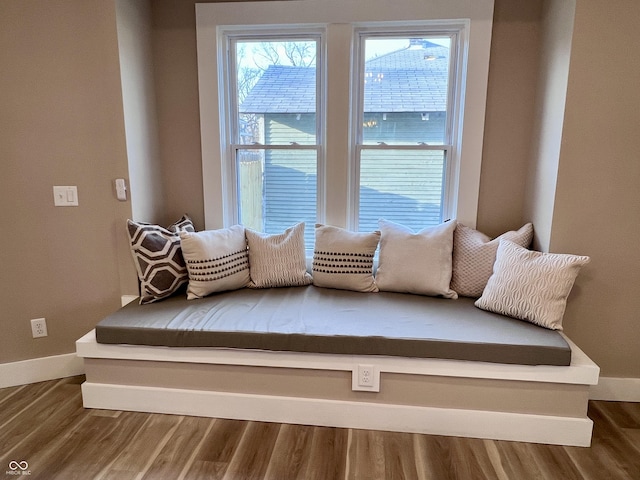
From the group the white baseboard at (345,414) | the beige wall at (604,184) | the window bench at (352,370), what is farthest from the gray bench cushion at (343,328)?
the beige wall at (604,184)

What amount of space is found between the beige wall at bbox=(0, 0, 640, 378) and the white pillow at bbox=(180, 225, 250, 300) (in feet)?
1.40

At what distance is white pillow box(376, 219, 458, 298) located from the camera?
226 centimetres

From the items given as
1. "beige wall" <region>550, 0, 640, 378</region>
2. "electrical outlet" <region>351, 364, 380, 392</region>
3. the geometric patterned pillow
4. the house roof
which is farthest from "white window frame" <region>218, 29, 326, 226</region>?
"beige wall" <region>550, 0, 640, 378</region>

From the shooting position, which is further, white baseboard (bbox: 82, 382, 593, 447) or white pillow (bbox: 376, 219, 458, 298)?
white pillow (bbox: 376, 219, 458, 298)

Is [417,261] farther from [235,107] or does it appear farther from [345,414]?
[235,107]

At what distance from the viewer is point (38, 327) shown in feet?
7.50

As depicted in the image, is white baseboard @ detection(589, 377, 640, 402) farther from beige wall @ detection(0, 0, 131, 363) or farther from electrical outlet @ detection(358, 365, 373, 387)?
beige wall @ detection(0, 0, 131, 363)

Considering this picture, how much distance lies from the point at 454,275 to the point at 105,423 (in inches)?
77.6

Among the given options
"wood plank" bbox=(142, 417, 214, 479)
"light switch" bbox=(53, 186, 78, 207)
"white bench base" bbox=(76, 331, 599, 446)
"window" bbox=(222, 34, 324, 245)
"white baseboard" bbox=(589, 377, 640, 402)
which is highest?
"window" bbox=(222, 34, 324, 245)

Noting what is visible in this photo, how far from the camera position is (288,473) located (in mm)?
1629

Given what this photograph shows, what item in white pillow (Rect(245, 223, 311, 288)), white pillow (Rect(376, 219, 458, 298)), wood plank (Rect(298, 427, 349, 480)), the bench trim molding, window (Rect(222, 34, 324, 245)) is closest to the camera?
wood plank (Rect(298, 427, 349, 480))

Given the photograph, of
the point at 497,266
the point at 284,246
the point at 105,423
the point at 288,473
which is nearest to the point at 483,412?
the point at 497,266

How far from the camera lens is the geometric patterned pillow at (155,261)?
7.14 feet

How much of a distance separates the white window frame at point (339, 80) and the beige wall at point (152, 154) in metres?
0.09
